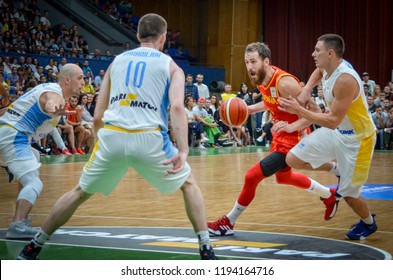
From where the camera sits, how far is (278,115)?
307 inches

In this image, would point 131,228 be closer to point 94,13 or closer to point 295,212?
point 295,212

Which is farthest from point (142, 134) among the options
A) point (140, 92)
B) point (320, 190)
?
point (320, 190)

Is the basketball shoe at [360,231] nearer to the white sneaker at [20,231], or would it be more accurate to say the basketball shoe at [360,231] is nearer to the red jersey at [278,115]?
the red jersey at [278,115]

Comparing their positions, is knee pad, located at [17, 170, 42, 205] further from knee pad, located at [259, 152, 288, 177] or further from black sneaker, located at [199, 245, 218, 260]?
black sneaker, located at [199, 245, 218, 260]

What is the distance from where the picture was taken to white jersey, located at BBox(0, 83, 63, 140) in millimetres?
7461

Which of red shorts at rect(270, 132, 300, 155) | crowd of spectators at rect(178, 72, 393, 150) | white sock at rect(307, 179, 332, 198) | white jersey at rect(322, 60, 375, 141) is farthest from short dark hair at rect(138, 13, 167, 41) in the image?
crowd of spectators at rect(178, 72, 393, 150)

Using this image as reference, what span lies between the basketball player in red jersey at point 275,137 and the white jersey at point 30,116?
188cm

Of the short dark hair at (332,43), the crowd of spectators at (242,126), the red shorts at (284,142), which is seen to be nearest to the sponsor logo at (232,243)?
the red shorts at (284,142)

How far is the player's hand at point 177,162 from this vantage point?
17.8 ft

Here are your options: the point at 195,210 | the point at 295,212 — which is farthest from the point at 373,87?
the point at 195,210

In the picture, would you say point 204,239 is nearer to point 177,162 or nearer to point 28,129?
point 177,162

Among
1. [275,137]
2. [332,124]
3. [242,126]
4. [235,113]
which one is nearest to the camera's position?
[332,124]

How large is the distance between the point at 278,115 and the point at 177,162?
2.55 metres
